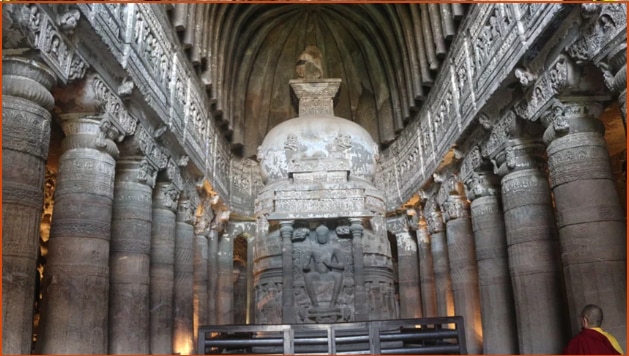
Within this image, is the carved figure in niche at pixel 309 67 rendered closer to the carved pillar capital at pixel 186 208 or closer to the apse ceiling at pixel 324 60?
the apse ceiling at pixel 324 60

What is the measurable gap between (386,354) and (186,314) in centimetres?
804

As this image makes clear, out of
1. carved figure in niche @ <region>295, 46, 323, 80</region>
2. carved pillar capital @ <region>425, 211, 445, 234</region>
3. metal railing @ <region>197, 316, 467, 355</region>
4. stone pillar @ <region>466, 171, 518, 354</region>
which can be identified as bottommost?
metal railing @ <region>197, 316, 467, 355</region>

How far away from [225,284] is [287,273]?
298 inches

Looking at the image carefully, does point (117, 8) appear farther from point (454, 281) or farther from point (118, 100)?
point (454, 281)

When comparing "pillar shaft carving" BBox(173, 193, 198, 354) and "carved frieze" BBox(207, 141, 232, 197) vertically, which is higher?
"carved frieze" BBox(207, 141, 232, 197)

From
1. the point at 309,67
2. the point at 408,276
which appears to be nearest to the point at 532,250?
the point at 408,276

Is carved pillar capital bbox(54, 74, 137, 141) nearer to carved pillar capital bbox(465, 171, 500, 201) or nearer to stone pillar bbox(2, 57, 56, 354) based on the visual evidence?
stone pillar bbox(2, 57, 56, 354)

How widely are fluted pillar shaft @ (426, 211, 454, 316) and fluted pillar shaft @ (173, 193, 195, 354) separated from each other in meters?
7.78

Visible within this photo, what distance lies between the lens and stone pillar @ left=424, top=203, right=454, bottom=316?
17125mm

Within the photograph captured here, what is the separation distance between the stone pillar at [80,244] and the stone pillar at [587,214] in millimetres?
7790

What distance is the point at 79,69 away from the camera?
8.72 metres

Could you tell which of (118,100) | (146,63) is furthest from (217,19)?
(118,100)

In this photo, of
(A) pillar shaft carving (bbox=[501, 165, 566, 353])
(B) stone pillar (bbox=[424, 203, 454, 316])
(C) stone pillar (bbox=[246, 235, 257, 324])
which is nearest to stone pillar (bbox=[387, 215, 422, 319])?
(B) stone pillar (bbox=[424, 203, 454, 316])

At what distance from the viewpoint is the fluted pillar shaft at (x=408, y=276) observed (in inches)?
788
